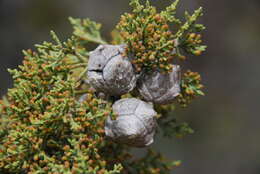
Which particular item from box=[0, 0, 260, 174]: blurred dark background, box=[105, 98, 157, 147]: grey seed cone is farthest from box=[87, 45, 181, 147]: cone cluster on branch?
box=[0, 0, 260, 174]: blurred dark background

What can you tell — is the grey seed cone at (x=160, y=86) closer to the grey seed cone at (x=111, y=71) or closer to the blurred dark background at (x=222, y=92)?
the grey seed cone at (x=111, y=71)

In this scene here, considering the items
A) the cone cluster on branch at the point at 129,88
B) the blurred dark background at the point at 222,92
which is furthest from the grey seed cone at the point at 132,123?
the blurred dark background at the point at 222,92

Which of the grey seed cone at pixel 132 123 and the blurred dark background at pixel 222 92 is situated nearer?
the grey seed cone at pixel 132 123

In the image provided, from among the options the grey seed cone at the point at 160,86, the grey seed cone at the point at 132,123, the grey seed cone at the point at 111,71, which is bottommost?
the grey seed cone at the point at 132,123

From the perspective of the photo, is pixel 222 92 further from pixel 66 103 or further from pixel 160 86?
pixel 66 103

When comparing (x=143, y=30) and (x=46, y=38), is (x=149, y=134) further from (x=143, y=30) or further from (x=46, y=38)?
(x=46, y=38)

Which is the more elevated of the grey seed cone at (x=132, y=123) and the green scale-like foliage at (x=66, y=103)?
the green scale-like foliage at (x=66, y=103)

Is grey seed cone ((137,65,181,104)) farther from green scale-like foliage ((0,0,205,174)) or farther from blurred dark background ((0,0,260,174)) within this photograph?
blurred dark background ((0,0,260,174))
